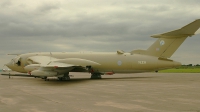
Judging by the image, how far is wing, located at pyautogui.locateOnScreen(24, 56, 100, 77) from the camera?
78.3 feet

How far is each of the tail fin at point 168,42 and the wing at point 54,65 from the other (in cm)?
690

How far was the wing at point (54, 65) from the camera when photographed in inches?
939

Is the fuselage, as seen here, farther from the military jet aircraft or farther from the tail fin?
the tail fin

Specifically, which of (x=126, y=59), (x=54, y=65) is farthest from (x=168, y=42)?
(x=54, y=65)

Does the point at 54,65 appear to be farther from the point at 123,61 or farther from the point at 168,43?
the point at 168,43

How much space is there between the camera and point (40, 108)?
32.9 ft

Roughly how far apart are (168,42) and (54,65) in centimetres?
1333

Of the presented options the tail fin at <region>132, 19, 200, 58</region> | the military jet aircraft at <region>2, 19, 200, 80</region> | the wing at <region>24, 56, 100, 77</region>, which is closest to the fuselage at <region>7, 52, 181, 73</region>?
the military jet aircraft at <region>2, 19, 200, 80</region>

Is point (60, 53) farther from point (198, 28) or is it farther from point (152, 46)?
point (198, 28)

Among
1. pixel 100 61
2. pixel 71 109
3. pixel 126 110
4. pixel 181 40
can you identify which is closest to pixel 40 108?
pixel 71 109

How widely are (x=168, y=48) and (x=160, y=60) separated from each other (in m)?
1.65

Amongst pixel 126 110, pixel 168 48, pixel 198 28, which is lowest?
pixel 126 110

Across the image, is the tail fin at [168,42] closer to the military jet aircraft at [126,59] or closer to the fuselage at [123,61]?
the military jet aircraft at [126,59]

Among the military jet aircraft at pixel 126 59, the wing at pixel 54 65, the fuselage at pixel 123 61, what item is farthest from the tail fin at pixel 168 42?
the wing at pixel 54 65
